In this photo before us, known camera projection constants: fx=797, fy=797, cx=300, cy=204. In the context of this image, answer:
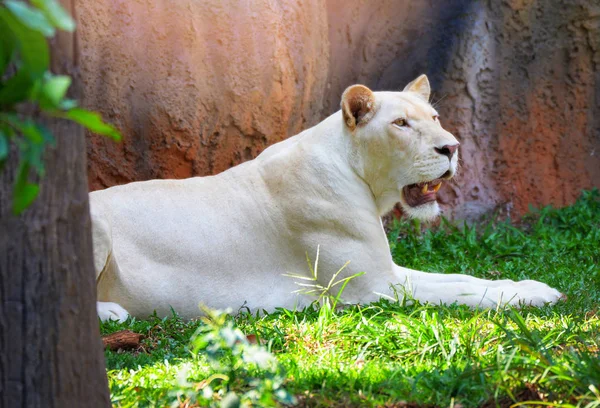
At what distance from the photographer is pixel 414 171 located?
5125 mm

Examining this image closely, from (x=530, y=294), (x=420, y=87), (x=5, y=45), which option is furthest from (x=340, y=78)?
(x=5, y=45)

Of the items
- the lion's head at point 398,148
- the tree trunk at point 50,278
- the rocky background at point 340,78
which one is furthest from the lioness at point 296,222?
the tree trunk at point 50,278

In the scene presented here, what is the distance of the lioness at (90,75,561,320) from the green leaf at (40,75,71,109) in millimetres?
3536

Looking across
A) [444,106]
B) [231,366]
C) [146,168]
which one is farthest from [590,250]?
[231,366]

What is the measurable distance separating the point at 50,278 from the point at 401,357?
5.82 ft

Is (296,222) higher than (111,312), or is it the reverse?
(296,222)

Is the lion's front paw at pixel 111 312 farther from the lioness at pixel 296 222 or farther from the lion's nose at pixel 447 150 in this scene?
the lion's nose at pixel 447 150

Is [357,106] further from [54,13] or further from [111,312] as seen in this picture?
[54,13]

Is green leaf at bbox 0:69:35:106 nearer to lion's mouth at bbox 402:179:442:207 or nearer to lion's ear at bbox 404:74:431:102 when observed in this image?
lion's mouth at bbox 402:179:442:207

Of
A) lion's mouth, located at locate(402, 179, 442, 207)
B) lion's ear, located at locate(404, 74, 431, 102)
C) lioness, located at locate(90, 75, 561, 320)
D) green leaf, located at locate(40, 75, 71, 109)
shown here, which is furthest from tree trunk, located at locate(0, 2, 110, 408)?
lion's ear, located at locate(404, 74, 431, 102)

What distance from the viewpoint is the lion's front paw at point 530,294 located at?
4.93m

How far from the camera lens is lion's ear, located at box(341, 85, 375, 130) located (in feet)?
16.8

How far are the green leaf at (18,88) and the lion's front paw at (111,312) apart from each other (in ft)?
11.0

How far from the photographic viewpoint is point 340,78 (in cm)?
785
